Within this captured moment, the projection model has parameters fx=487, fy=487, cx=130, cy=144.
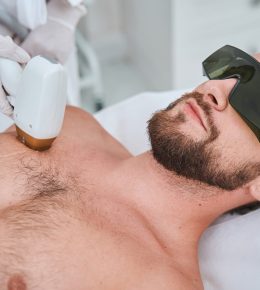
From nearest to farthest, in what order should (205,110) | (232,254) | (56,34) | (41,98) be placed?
1. (41,98)
2. (205,110)
3. (232,254)
4. (56,34)

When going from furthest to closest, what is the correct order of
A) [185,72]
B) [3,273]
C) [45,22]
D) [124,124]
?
[185,72]
[124,124]
[45,22]
[3,273]

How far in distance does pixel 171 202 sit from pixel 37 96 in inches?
15.8

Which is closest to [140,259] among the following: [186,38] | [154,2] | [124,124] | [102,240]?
[102,240]

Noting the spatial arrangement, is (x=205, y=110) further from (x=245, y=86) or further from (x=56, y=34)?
(x=56, y=34)

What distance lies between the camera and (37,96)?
95cm

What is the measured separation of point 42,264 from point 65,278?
5 cm

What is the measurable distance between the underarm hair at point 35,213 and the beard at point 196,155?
0.69 feet

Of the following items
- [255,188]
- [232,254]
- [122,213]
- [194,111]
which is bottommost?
[232,254]

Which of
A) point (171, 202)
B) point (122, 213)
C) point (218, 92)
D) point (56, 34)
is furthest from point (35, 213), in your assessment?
point (56, 34)

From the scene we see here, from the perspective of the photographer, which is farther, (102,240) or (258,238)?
(258,238)

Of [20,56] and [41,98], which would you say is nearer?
[41,98]

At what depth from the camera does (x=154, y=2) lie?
6.95ft

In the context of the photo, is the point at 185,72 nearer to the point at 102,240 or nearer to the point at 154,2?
the point at 154,2

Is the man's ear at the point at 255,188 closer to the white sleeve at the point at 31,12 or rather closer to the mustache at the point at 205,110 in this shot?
the mustache at the point at 205,110
